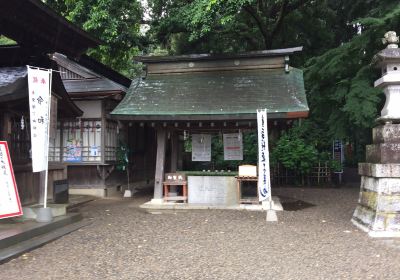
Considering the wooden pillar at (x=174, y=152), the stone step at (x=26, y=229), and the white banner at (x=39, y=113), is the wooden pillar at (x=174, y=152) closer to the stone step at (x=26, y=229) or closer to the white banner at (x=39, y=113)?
the stone step at (x=26, y=229)

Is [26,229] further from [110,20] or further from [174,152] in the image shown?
[110,20]

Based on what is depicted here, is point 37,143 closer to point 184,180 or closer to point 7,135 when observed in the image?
point 7,135

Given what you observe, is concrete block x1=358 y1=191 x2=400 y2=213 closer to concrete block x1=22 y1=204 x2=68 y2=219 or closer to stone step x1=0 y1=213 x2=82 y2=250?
stone step x1=0 y1=213 x2=82 y2=250

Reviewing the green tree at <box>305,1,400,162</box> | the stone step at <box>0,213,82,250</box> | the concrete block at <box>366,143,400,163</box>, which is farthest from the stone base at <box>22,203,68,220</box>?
the green tree at <box>305,1,400,162</box>

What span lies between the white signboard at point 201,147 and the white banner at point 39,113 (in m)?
7.07

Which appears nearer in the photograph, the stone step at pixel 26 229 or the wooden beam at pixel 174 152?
the stone step at pixel 26 229

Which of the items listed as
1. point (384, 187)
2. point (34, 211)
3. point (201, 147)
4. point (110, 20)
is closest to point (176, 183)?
point (201, 147)

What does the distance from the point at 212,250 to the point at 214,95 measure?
6.98m

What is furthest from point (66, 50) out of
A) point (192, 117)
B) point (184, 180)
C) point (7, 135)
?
point (184, 180)

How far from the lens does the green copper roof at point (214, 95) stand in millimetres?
12453

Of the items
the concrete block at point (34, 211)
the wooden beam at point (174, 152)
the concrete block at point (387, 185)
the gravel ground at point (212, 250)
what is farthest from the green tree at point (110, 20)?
the concrete block at point (387, 185)

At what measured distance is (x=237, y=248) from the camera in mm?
7543

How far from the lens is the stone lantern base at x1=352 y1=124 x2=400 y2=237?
8406 mm

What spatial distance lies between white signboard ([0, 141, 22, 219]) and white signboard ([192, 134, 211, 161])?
309 inches
